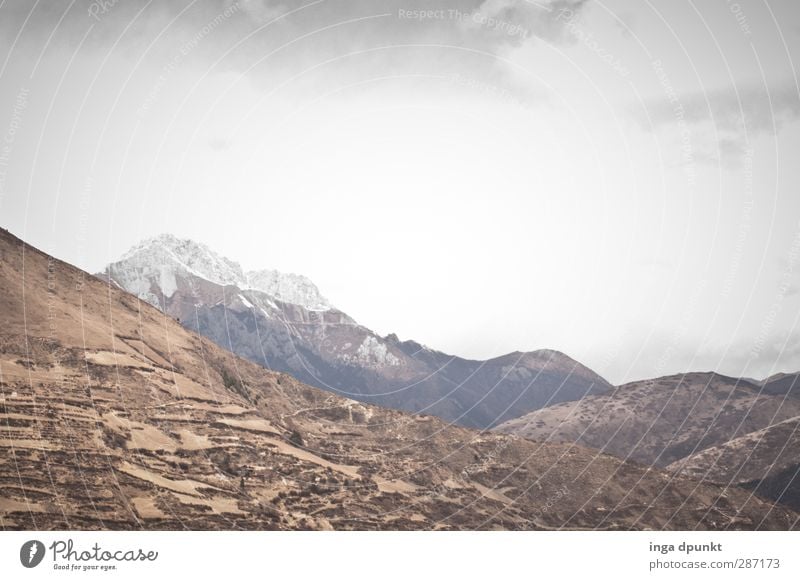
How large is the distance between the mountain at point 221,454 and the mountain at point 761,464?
28277mm

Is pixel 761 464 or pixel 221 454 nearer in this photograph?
pixel 221 454

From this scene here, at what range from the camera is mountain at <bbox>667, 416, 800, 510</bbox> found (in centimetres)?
15300

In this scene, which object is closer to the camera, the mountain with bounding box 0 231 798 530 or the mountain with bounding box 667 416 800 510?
the mountain with bounding box 0 231 798 530

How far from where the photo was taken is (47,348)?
82.4 meters

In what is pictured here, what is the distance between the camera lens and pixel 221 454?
8075 centimetres

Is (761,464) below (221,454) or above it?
below

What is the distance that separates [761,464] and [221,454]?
130142 mm

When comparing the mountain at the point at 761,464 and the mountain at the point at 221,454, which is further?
the mountain at the point at 761,464

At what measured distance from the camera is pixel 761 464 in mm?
161625

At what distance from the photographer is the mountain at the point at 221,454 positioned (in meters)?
65.5

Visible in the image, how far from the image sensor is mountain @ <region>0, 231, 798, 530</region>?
65.5m

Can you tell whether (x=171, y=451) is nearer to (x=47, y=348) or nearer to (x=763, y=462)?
(x=47, y=348)

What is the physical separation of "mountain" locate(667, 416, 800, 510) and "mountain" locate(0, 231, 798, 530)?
92.8ft
